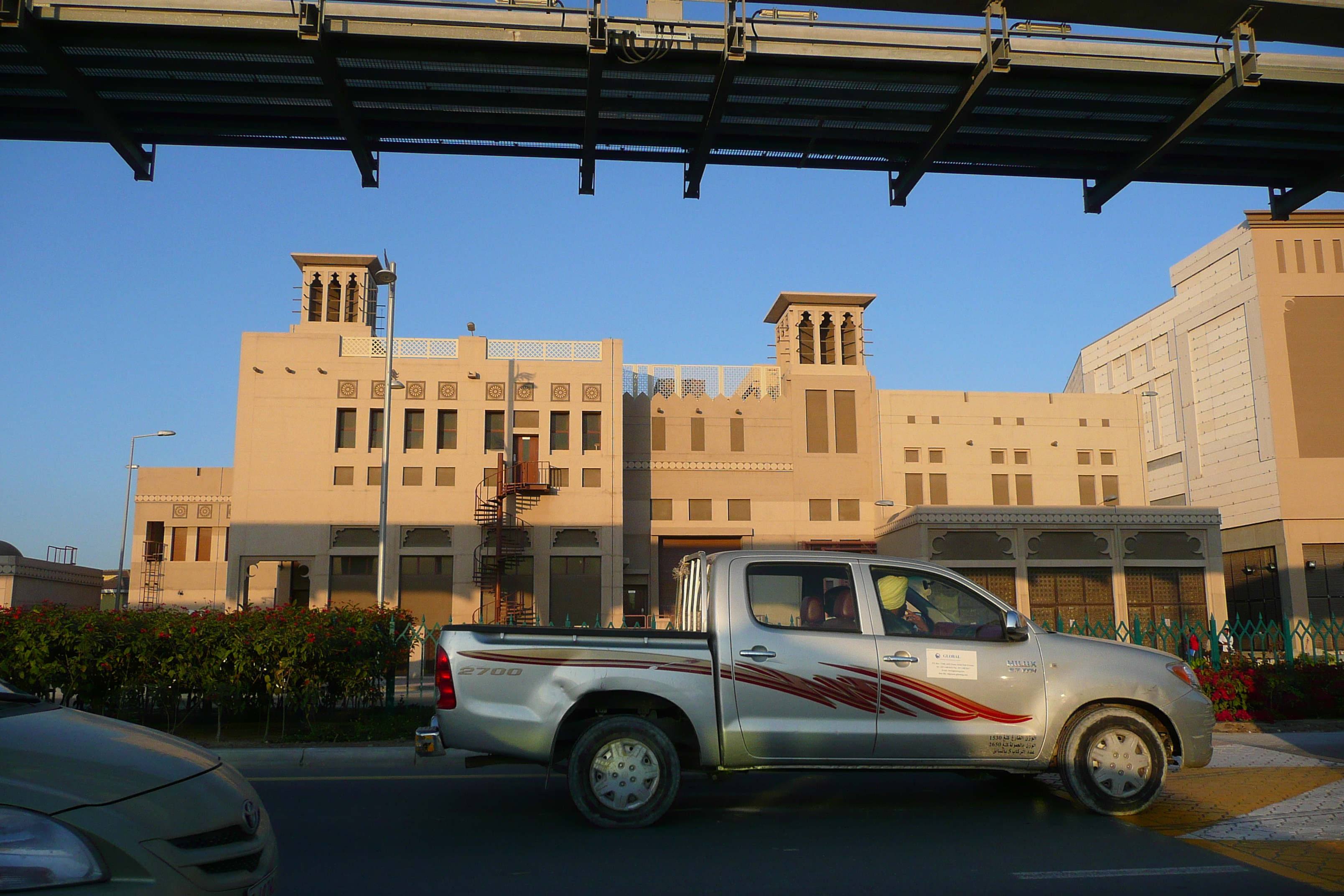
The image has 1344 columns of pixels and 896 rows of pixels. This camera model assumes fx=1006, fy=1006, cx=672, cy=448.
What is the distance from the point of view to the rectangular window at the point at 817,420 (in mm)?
49031

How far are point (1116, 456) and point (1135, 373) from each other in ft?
47.4

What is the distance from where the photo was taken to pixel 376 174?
31.4 ft

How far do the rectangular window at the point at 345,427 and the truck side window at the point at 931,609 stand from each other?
40.1 meters

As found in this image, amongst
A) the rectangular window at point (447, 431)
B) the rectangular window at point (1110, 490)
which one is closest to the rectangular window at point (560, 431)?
the rectangular window at point (447, 431)

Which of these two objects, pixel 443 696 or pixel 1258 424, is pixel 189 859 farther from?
pixel 1258 424

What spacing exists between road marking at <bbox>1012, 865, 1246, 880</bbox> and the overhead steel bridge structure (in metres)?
6.01

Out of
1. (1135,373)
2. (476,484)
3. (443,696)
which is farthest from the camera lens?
(1135,373)

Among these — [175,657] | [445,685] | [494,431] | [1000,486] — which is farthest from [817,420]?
[445,685]

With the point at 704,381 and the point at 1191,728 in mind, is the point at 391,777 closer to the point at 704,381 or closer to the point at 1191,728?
the point at 1191,728

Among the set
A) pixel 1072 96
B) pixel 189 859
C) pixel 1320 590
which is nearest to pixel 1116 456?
pixel 1320 590

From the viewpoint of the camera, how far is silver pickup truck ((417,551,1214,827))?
7.76m

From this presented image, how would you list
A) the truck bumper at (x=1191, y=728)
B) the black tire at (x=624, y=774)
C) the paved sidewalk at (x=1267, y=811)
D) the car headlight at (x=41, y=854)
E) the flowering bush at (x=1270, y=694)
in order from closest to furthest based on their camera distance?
1. the car headlight at (x=41, y=854)
2. the paved sidewalk at (x=1267, y=811)
3. the black tire at (x=624, y=774)
4. the truck bumper at (x=1191, y=728)
5. the flowering bush at (x=1270, y=694)

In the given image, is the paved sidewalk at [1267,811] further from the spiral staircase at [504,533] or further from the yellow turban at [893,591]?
the spiral staircase at [504,533]

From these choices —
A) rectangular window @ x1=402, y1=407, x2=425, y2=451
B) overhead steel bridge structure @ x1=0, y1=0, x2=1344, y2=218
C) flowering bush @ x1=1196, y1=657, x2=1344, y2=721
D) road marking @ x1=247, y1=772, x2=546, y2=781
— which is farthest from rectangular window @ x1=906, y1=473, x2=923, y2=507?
road marking @ x1=247, y1=772, x2=546, y2=781
